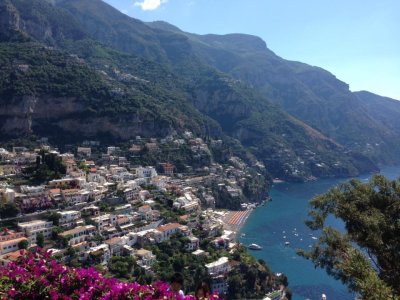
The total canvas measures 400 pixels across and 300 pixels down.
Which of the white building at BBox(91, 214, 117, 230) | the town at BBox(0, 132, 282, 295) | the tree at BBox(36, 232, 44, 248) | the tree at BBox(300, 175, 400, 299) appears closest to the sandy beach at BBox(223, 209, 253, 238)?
the town at BBox(0, 132, 282, 295)

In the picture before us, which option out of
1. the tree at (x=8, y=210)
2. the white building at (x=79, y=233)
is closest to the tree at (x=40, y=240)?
the white building at (x=79, y=233)

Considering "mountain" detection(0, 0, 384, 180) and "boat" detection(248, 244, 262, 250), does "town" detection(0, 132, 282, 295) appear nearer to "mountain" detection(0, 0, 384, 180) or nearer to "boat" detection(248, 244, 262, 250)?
"boat" detection(248, 244, 262, 250)

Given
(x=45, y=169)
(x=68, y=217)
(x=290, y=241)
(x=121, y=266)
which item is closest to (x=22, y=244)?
(x=68, y=217)

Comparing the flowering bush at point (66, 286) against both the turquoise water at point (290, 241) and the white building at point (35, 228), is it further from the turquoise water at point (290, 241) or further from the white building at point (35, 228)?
the turquoise water at point (290, 241)

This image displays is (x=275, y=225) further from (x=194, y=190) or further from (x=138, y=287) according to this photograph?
(x=138, y=287)

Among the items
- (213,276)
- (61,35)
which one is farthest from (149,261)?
(61,35)

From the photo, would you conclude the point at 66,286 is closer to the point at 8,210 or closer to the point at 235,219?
the point at 8,210
